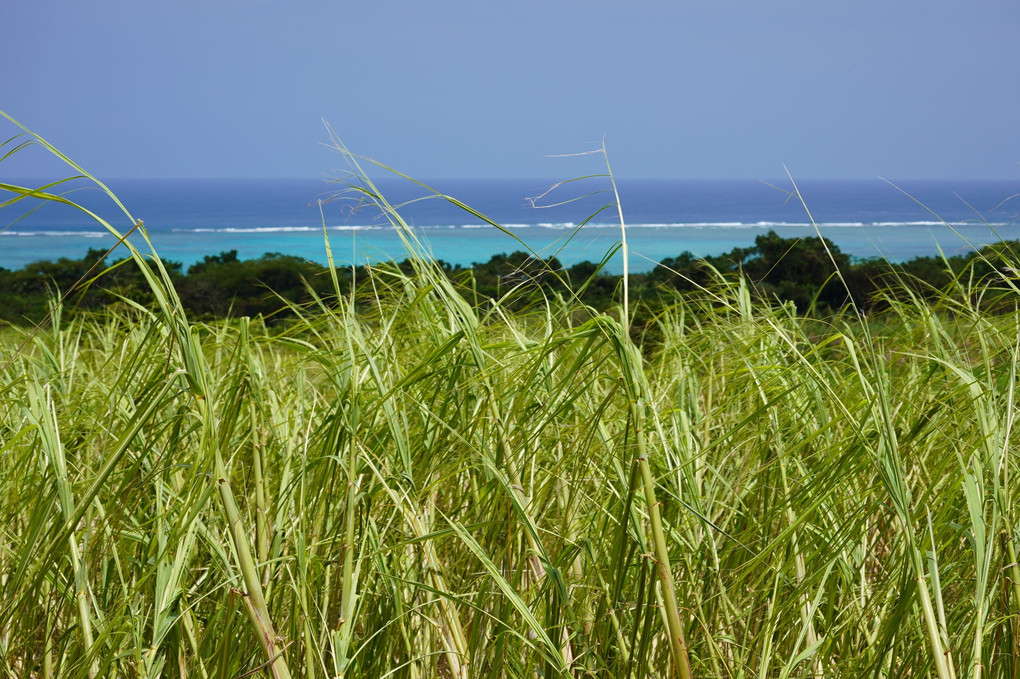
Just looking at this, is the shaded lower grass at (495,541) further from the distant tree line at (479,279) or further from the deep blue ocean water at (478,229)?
the deep blue ocean water at (478,229)

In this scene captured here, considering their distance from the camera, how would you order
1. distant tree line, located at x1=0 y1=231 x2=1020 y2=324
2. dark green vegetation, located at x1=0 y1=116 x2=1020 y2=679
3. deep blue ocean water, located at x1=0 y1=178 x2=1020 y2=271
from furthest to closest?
deep blue ocean water, located at x1=0 y1=178 x2=1020 y2=271, distant tree line, located at x1=0 y1=231 x2=1020 y2=324, dark green vegetation, located at x1=0 y1=116 x2=1020 y2=679

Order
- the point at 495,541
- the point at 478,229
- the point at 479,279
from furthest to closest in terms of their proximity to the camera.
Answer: the point at 478,229, the point at 479,279, the point at 495,541

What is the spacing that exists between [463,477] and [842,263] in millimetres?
5184

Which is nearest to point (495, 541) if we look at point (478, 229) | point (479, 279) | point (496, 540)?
point (496, 540)

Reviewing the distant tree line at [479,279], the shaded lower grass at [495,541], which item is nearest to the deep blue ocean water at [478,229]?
the distant tree line at [479,279]

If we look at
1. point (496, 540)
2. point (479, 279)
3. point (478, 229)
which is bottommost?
point (496, 540)

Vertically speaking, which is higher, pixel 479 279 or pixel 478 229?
pixel 478 229

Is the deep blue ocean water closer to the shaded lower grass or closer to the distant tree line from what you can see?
the distant tree line

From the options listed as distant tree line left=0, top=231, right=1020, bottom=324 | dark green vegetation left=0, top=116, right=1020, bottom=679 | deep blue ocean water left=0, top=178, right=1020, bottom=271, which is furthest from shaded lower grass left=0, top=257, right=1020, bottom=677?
deep blue ocean water left=0, top=178, right=1020, bottom=271

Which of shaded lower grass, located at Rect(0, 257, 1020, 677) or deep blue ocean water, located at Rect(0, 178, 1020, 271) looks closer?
shaded lower grass, located at Rect(0, 257, 1020, 677)

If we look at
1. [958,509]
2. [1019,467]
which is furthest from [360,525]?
[1019,467]

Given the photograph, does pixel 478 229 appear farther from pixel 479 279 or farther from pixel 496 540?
pixel 496 540

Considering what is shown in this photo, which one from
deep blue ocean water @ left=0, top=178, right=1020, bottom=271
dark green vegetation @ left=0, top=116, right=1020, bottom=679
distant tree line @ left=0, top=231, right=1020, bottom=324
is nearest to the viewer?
dark green vegetation @ left=0, top=116, right=1020, bottom=679

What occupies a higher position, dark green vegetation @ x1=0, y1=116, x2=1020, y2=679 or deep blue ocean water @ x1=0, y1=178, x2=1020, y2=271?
deep blue ocean water @ x1=0, y1=178, x2=1020, y2=271
